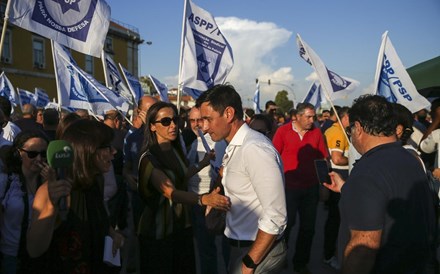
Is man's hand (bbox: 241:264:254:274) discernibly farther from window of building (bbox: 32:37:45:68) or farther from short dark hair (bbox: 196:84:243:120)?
window of building (bbox: 32:37:45:68)

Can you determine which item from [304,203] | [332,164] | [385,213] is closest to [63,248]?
[385,213]

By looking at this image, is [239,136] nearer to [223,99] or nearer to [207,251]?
[223,99]

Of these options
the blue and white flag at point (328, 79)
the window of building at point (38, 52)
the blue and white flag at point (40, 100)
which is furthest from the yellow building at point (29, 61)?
the blue and white flag at point (328, 79)

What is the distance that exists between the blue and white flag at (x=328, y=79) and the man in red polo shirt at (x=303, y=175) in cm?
75

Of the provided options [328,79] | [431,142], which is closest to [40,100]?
[328,79]

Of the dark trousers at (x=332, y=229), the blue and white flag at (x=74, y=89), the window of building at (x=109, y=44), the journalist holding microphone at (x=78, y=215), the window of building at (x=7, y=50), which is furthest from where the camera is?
the window of building at (x=109, y=44)

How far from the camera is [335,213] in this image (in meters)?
5.20

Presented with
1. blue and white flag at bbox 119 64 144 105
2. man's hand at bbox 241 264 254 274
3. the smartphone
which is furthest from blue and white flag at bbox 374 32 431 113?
blue and white flag at bbox 119 64 144 105

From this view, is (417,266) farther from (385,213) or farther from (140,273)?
(140,273)

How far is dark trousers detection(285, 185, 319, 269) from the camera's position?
4.93 m

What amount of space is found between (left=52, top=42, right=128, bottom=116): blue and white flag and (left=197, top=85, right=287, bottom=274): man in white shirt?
4818 millimetres

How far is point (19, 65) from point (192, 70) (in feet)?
95.3

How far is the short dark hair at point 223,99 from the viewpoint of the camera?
8.20 ft

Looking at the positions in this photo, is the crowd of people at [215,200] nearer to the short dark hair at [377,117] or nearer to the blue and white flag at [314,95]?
the short dark hair at [377,117]
